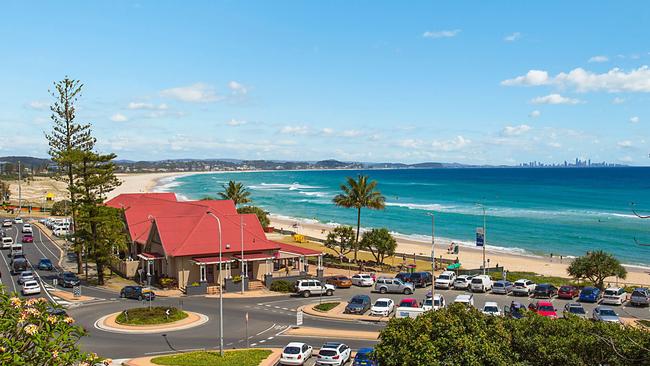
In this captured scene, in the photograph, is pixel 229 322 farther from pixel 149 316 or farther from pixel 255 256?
pixel 255 256

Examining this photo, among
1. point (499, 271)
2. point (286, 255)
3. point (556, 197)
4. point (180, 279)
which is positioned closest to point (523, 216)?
point (556, 197)

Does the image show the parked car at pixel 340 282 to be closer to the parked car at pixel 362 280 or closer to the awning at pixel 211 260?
the parked car at pixel 362 280

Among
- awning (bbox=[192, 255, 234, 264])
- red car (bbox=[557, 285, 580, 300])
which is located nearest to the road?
red car (bbox=[557, 285, 580, 300])

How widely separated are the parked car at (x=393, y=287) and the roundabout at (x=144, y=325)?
1561 cm

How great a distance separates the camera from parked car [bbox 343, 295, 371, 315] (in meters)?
38.7

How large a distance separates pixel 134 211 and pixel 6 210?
239 ft

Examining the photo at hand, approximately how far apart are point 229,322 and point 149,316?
4.96m

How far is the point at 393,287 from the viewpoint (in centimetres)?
4722

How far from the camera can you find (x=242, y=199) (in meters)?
77.5

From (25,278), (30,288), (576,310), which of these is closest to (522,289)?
(576,310)

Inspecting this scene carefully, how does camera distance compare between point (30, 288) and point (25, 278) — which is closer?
point (30, 288)

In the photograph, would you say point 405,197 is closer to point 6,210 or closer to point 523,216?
point 523,216

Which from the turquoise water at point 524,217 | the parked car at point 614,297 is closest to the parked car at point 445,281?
the parked car at point 614,297

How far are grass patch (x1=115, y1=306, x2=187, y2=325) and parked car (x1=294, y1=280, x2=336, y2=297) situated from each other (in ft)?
36.2
